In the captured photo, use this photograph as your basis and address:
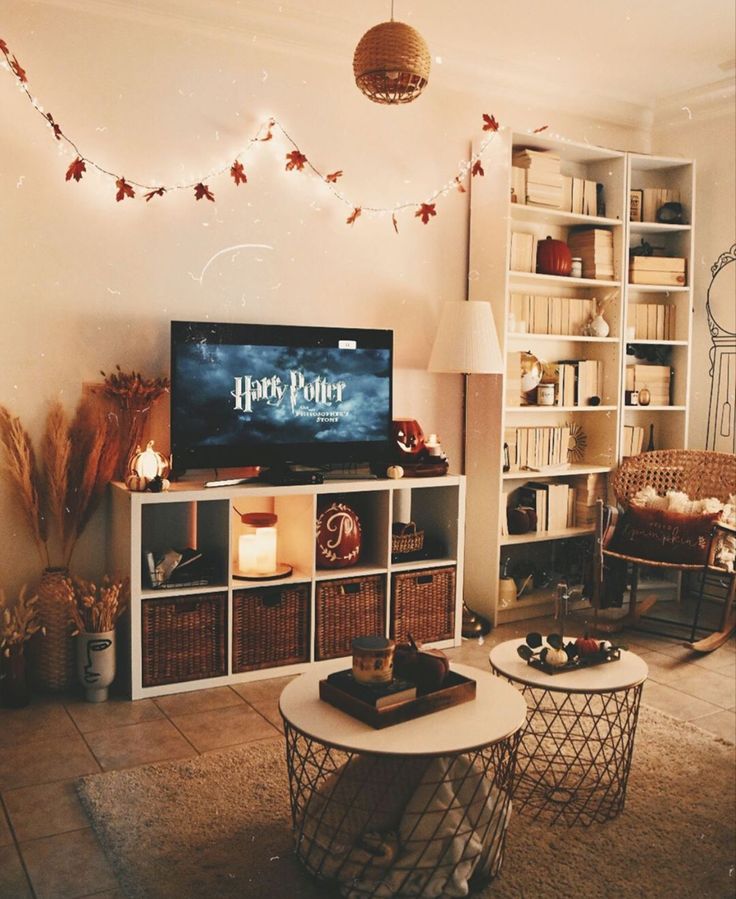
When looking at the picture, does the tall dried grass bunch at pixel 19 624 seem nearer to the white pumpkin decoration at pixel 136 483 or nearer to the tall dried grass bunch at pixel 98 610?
the tall dried grass bunch at pixel 98 610

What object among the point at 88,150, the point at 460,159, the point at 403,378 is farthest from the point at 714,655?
the point at 88,150

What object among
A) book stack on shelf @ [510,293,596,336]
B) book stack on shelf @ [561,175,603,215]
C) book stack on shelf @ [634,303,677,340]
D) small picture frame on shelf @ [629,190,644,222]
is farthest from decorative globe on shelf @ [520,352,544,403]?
small picture frame on shelf @ [629,190,644,222]

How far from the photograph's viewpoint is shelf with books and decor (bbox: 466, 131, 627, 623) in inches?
170

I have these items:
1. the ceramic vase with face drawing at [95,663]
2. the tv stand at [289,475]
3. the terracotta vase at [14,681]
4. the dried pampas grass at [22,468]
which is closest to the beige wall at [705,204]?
the tv stand at [289,475]

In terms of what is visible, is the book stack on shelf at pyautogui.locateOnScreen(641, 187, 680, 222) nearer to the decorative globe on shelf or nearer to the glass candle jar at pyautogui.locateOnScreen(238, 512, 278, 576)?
the decorative globe on shelf

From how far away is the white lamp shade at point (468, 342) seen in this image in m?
3.96

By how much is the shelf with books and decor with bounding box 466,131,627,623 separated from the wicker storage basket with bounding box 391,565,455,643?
40 centimetres

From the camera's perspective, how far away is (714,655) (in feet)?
12.9

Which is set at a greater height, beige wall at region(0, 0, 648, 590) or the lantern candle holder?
beige wall at region(0, 0, 648, 590)

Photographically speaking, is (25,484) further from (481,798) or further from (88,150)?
(481,798)

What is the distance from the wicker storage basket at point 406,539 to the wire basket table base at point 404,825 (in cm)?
171

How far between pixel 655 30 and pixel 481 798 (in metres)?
3.39

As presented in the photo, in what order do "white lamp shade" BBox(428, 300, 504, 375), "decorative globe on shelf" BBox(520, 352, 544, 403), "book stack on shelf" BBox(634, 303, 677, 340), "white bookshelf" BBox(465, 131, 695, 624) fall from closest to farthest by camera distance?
"white lamp shade" BBox(428, 300, 504, 375) < "white bookshelf" BBox(465, 131, 695, 624) < "decorative globe on shelf" BBox(520, 352, 544, 403) < "book stack on shelf" BBox(634, 303, 677, 340)

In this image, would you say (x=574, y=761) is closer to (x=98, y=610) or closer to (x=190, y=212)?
(x=98, y=610)
